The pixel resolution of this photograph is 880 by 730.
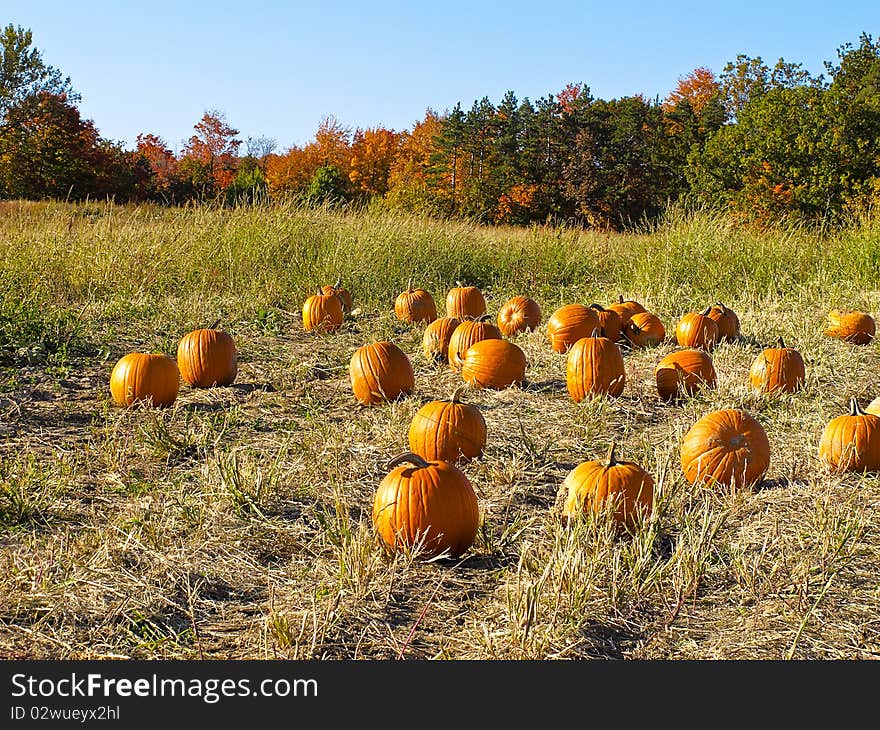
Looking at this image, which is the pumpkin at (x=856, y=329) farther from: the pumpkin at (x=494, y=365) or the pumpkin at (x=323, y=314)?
the pumpkin at (x=323, y=314)

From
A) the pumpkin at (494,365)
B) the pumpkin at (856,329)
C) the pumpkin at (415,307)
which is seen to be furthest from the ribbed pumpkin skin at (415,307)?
the pumpkin at (856,329)

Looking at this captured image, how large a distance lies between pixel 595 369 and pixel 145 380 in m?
2.41

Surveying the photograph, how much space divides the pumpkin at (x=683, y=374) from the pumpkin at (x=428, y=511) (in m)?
2.09

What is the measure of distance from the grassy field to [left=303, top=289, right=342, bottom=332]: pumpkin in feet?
0.46

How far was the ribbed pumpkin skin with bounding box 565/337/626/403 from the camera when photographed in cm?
429

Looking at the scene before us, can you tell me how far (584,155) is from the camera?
2773 cm

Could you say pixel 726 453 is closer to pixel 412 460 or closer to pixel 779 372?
pixel 412 460

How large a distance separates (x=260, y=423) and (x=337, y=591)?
6.28 ft

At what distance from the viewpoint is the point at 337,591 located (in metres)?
2.31

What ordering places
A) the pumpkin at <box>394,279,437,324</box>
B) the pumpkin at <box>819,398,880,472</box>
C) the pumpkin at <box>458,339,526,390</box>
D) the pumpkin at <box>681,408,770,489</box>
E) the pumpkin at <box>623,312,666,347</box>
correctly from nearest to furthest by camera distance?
1. the pumpkin at <box>681,408,770,489</box>
2. the pumpkin at <box>819,398,880,472</box>
3. the pumpkin at <box>458,339,526,390</box>
4. the pumpkin at <box>623,312,666,347</box>
5. the pumpkin at <box>394,279,437,324</box>

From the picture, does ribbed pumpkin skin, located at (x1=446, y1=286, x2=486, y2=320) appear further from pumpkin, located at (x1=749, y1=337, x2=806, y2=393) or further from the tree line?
the tree line

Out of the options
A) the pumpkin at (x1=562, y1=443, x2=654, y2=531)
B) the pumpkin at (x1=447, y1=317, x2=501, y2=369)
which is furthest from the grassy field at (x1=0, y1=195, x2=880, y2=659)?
the pumpkin at (x1=447, y1=317, x2=501, y2=369)

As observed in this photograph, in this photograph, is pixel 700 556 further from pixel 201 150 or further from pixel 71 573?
pixel 201 150

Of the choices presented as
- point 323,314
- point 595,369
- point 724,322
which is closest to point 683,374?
point 595,369
